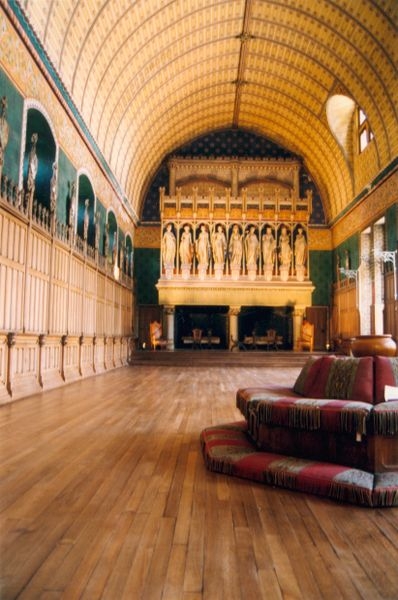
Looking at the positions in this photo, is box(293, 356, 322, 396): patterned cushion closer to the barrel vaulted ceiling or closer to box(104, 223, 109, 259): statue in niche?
the barrel vaulted ceiling

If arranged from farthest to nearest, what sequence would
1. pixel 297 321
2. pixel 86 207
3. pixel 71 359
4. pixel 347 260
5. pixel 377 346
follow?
1. pixel 297 321
2. pixel 347 260
3. pixel 86 207
4. pixel 71 359
5. pixel 377 346

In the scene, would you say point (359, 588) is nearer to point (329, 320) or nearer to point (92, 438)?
point (92, 438)

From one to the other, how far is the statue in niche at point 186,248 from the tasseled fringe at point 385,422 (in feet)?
53.5

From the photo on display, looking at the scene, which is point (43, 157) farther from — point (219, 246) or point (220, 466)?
point (219, 246)

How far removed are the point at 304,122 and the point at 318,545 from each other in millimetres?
18775

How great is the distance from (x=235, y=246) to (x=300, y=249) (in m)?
2.71

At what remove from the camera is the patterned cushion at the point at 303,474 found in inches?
111

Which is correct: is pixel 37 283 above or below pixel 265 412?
above

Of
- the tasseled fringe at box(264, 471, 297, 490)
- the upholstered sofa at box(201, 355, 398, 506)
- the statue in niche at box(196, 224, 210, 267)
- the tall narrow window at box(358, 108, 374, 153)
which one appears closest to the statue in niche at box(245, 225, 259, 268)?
the statue in niche at box(196, 224, 210, 267)

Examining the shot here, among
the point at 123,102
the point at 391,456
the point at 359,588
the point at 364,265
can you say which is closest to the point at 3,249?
the point at 391,456

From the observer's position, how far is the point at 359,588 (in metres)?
1.84

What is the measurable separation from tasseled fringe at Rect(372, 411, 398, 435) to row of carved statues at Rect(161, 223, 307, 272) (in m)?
16.2

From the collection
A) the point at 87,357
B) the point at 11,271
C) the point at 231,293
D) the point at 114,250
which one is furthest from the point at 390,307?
the point at 11,271

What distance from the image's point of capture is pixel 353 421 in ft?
10.5
